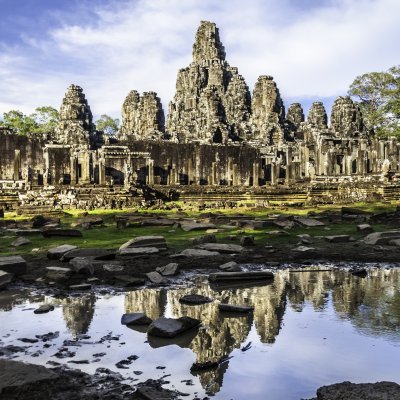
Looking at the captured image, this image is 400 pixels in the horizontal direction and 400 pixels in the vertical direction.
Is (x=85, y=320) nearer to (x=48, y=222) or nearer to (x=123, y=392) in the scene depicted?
(x=123, y=392)

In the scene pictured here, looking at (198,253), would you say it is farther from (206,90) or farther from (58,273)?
(206,90)


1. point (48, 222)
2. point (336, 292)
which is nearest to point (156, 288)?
point (336, 292)

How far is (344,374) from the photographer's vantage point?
11.2 feet

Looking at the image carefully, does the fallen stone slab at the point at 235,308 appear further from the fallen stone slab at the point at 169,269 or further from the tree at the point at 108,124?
the tree at the point at 108,124

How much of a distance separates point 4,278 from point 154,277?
206cm

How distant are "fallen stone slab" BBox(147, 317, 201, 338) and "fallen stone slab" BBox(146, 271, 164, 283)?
6.83 ft

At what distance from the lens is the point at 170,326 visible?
4340mm

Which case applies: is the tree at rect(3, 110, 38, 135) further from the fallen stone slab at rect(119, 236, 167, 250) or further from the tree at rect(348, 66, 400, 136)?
the fallen stone slab at rect(119, 236, 167, 250)

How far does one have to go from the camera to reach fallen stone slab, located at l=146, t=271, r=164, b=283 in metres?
6.56

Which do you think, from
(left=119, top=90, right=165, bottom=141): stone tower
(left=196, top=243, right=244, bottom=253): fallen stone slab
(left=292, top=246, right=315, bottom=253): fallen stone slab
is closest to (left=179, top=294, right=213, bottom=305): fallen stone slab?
(left=196, top=243, right=244, bottom=253): fallen stone slab

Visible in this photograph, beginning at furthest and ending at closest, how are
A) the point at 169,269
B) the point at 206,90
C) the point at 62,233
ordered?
the point at 206,90
the point at 62,233
the point at 169,269

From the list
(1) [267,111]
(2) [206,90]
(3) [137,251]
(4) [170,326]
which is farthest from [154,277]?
(1) [267,111]

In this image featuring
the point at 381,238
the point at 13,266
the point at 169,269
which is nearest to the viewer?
the point at 13,266

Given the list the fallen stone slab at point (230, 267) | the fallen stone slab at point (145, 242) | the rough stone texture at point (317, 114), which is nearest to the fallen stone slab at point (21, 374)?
the fallen stone slab at point (230, 267)
